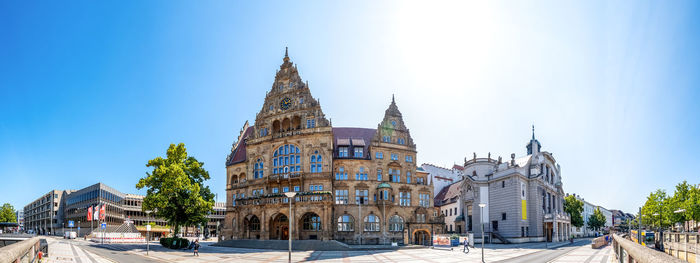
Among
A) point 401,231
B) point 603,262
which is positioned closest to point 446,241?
point 401,231

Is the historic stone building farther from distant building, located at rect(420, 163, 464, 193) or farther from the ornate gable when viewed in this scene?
distant building, located at rect(420, 163, 464, 193)

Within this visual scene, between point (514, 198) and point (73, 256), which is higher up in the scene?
point (514, 198)

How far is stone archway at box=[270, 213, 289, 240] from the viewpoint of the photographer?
63.6m

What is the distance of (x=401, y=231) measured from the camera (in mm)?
63375

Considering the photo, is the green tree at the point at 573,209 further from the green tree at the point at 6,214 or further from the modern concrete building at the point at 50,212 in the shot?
the green tree at the point at 6,214

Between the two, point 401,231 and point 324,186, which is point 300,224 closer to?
point 324,186

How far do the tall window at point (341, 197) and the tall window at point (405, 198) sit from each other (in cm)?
882

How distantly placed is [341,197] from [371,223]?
5961 millimetres

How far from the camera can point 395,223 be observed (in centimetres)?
6362

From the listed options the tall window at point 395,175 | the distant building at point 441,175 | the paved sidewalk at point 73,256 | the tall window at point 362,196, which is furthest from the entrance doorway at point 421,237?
the paved sidewalk at point 73,256

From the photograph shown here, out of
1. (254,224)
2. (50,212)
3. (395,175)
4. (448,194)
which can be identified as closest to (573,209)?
(448,194)

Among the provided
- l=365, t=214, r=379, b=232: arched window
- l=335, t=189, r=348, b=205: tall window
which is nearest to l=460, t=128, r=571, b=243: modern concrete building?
l=365, t=214, r=379, b=232: arched window

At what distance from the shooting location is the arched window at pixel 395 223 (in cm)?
6320

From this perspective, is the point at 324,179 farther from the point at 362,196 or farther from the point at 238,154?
the point at 238,154
